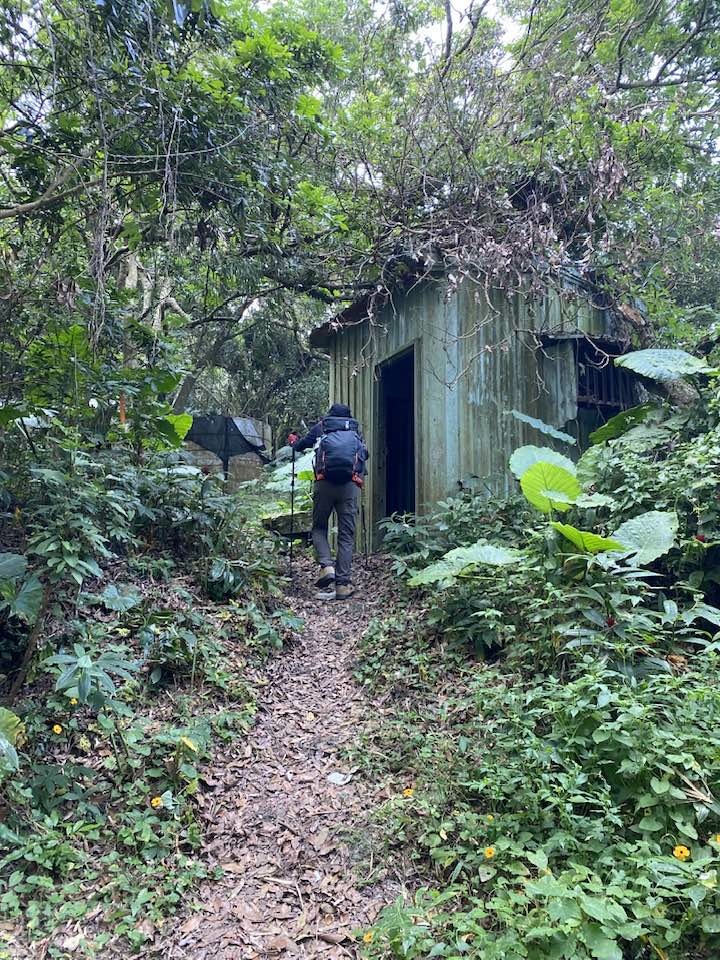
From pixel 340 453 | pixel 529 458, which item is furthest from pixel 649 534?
pixel 340 453

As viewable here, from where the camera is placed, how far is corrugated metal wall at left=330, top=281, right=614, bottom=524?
6352 millimetres

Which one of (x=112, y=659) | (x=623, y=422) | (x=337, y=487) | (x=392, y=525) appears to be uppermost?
(x=623, y=422)

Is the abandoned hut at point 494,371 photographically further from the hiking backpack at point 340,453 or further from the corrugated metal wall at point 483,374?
the hiking backpack at point 340,453

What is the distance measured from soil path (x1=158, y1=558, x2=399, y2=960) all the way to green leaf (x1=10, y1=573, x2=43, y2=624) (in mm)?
1333

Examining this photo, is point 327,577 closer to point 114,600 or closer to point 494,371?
point 114,600

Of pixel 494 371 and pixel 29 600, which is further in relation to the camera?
pixel 494 371

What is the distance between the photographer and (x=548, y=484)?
4297 millimetres

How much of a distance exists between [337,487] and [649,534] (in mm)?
3144

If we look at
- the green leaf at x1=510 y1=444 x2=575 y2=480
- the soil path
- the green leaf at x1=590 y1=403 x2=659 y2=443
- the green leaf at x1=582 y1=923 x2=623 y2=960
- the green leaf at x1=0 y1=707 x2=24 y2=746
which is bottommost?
the soil path

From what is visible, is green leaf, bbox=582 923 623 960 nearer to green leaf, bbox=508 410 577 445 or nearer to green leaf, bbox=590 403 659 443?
green leaf, bbox=590 403 659 443

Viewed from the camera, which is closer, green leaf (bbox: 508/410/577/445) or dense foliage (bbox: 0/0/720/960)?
dense foliage (bbox: 0/0/720/960)

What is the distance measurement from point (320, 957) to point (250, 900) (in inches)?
18.1

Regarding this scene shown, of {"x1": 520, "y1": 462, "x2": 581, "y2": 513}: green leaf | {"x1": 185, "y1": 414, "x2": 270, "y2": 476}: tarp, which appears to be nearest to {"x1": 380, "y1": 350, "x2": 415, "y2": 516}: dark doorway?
{"x1": 520, "y1": 462, "x2": 581, "y2": 513}: green leaf

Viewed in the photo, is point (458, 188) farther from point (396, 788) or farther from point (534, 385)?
point (396, 788)
